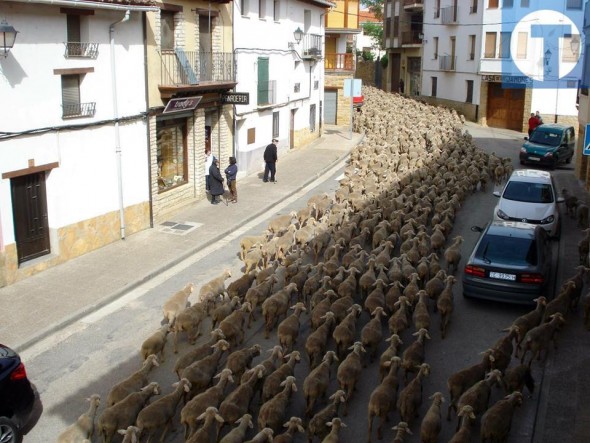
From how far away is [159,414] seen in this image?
352 inches

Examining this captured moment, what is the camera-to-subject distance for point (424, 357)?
11383 millimetres

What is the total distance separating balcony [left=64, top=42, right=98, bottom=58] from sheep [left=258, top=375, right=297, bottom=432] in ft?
33.6

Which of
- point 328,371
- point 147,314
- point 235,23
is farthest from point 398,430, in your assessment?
point 235,23

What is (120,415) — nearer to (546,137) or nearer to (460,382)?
(460,382)

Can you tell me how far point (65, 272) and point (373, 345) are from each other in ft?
25.3

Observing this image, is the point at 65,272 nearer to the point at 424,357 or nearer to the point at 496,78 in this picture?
the point at 424,357

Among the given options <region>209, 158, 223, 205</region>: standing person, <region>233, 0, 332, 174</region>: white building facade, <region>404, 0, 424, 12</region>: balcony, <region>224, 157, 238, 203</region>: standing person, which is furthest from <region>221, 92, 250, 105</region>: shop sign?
<region>404, 0, 424, 12</region>: balcony

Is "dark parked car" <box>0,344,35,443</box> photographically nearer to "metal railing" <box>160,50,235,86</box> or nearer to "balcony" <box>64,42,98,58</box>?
"balcony" <box>64,42,98,58</box>

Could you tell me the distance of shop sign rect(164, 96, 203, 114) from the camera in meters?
20.0

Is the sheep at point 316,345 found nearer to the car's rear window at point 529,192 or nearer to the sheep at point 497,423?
the sheep at point 497,423

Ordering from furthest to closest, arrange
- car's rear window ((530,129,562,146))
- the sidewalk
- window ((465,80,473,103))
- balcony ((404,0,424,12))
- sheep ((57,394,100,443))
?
balcony ((404,0,424,12)) → window ((465,80,473,103)) → car's rear window ((530,129,562,146)) → the sidewalk → sheep ((57,394,100,443))

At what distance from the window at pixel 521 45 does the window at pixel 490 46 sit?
199 cm

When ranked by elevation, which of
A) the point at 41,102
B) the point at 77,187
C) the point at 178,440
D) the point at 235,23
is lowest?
the point at 178,440

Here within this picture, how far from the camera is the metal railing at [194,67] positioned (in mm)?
20266
